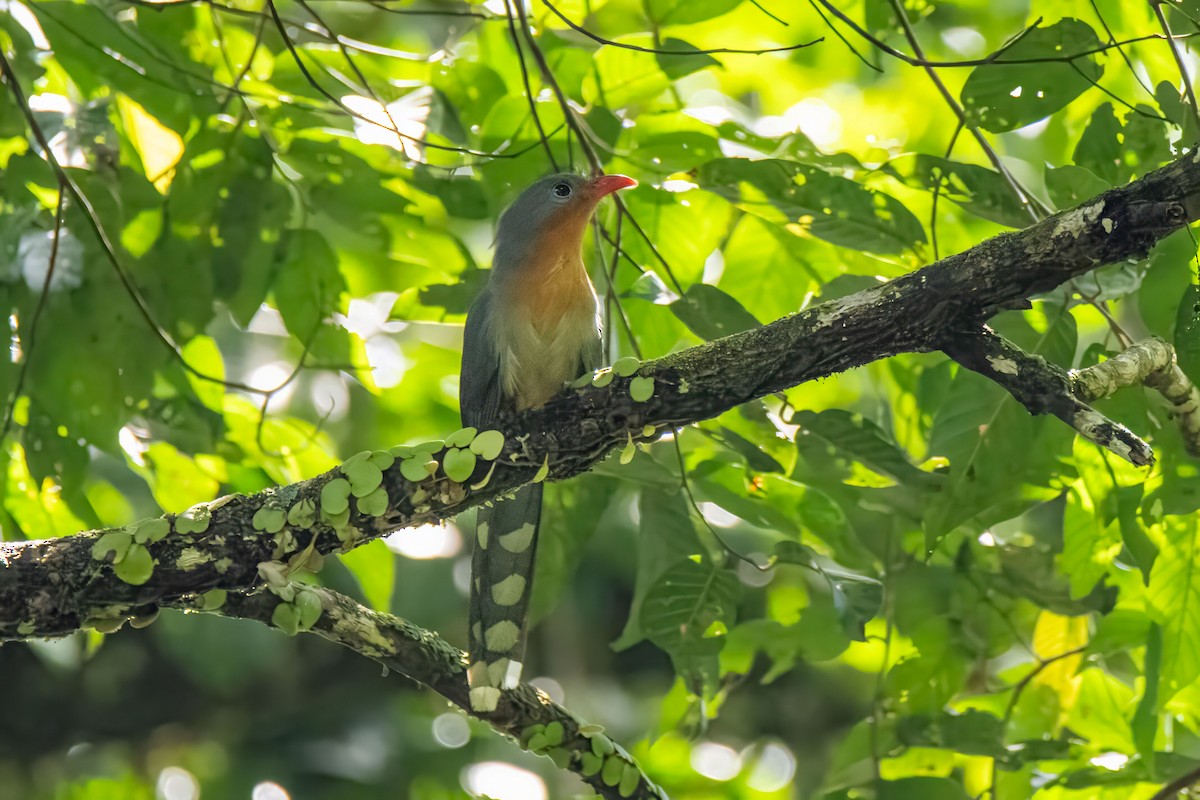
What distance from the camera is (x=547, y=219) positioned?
4.41m

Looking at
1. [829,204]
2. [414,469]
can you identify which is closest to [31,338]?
[414,469]

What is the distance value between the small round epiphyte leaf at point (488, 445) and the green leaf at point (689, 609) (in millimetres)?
726

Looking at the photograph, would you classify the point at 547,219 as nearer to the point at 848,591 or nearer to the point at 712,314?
the point at 712,314

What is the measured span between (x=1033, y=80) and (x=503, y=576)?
7.56 feet

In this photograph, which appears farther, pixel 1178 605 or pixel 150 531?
pixel 1178 605

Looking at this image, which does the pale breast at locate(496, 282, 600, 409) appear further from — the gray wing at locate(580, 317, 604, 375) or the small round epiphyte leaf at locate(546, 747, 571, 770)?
the small round epiphyte leaf at locate(546, 747, 571, 770)

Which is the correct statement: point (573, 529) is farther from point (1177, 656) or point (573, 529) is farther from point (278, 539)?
point (1177, 656)

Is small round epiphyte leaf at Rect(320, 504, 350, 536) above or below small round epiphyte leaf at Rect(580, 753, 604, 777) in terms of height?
above

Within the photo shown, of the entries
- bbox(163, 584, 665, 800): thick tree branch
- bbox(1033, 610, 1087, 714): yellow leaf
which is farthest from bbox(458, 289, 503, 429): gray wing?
bbox(1033, 610, 1087, 714): yellow leaf

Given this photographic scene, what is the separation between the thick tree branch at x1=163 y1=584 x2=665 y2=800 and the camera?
122 inches

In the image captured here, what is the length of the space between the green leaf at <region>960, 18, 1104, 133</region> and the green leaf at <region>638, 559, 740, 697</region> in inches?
60.7

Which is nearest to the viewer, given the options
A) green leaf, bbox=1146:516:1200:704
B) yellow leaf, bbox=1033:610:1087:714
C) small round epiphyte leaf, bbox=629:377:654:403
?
small round epiphyte leaf, bbox=629:377:654:403

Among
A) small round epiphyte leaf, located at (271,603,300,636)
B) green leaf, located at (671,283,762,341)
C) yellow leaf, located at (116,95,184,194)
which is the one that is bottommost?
small round epiphyte leaf, located at (271,603,300,636)

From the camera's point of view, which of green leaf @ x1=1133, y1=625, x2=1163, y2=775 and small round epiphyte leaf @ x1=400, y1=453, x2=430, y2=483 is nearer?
small round epiphyte leaf @ x1=400, y1=453, x2=430, y2=483
